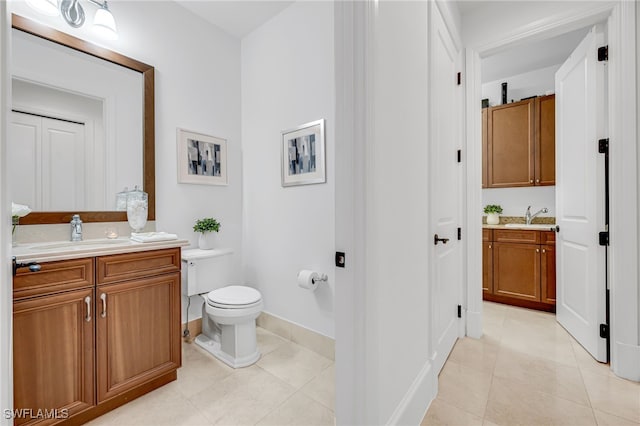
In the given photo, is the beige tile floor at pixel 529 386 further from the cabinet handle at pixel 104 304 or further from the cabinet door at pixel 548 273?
the cabinet handle at pixel 104 304

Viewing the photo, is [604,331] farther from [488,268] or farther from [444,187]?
[444,187]

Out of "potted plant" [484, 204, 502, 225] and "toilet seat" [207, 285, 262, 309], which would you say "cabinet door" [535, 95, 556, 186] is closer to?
"potted plant" [484, 204, 502, 225]

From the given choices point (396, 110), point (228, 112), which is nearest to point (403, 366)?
point (396, 110)

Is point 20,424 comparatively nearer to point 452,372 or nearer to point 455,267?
point 452,372

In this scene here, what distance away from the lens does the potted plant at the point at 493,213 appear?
3.60m

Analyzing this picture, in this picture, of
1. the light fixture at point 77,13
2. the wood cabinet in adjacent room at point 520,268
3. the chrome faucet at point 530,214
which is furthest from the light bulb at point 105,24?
the chrome faucet at point 530,214

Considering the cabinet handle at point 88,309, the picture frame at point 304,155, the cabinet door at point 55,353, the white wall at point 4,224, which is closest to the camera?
the white wall at point 4,224

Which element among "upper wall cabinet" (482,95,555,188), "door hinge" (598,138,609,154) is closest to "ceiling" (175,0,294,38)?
"door hinge" (598,138,609,154)

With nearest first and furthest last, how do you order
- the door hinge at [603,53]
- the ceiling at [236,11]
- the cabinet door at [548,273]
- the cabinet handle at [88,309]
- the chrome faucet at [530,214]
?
the cabinet handle at [88,309] → the door hinge at [603,53] → the ceiling at [236,11] → the cabinet door at [548,273] → the chrome faucet at [530,214]

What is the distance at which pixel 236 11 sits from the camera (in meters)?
2.43

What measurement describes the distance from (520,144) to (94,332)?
13.6 ft

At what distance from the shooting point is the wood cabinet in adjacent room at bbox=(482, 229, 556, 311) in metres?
2.88

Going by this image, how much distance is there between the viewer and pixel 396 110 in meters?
1.24

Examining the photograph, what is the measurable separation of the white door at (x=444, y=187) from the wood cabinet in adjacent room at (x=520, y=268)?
1146 mm
